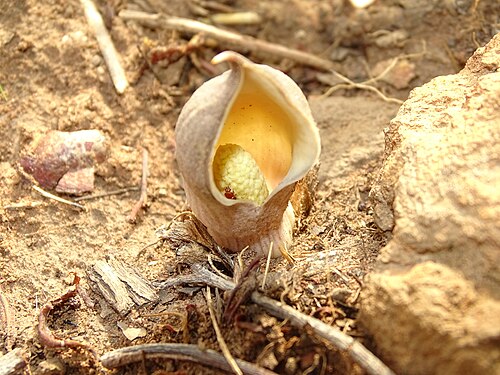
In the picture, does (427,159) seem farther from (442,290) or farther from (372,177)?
(372,177)

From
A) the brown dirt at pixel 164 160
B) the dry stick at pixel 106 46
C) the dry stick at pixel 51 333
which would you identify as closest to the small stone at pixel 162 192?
the brown dirt at pixel 164 160

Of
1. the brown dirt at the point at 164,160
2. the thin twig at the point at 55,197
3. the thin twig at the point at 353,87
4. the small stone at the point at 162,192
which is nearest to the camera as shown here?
the brown dirt at the point at 164,160

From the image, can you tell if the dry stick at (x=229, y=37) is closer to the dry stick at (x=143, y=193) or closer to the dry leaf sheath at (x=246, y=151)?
the dry stick at (x=143, y=193)

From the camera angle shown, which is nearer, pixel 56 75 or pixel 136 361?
pixel 136 361

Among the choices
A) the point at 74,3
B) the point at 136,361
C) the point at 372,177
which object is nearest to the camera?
the point at 136,361

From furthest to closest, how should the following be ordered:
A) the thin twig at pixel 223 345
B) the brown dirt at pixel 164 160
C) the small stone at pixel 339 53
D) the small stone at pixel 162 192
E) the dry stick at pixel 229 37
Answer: the small stone at pixel 339 53, the dry stick at pixel 229 37, the small stone at pixel 162 192, the brown dirt at pixel 164 160, the thin twig at pixel 223 345

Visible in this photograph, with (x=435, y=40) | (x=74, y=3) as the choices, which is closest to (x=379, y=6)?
(x=435, y=40)

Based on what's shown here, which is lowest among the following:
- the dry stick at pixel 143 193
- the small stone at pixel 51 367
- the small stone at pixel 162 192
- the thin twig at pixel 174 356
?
the small stone at pixel 162 192

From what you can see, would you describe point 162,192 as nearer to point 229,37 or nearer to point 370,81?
point 229,37
